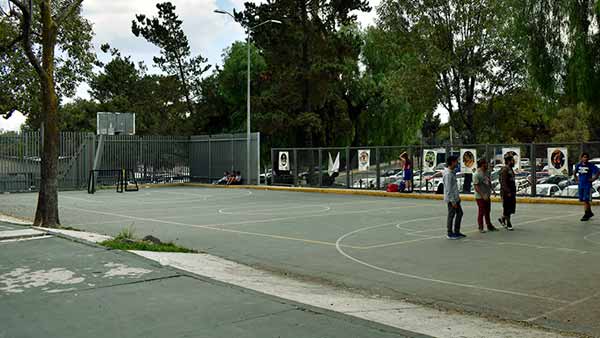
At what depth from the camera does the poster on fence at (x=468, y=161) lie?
1025 inches

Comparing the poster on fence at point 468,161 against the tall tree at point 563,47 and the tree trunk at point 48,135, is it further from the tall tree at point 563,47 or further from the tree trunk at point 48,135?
the tree trunk at point 48,135

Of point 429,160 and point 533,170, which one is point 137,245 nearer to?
point 533,170

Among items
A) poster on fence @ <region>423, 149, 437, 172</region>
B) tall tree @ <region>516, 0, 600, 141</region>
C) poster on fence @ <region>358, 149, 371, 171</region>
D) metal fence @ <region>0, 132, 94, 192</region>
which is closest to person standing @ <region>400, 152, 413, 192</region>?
poster on fence @ <region>423, 149, 437, 172</region>

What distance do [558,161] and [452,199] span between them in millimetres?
12000

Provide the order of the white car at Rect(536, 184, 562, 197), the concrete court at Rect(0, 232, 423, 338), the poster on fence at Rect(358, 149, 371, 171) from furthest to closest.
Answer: the poster on fence at Rect(358, 149, 371, 171) < the white car at Rect(536, 184, 562, 197) < the concrete court at Rect(0, 232, 423, 338)

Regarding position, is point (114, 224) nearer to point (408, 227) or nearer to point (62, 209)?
point (62, 209)

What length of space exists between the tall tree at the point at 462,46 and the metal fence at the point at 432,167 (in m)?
5.16

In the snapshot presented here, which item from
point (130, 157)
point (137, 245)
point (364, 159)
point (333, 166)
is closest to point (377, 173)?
point (364, 159)

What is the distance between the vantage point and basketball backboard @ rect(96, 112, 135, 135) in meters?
37.7

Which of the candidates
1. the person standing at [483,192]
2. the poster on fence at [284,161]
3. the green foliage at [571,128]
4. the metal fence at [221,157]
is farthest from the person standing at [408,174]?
the green foliage at [571,128]

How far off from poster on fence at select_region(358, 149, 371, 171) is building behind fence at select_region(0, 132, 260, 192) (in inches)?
298

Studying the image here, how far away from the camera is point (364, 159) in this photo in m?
30.9

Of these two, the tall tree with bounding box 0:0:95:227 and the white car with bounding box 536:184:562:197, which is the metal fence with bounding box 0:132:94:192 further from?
the white car with bounding box 536:184:562:197

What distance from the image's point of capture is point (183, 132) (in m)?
56.1
